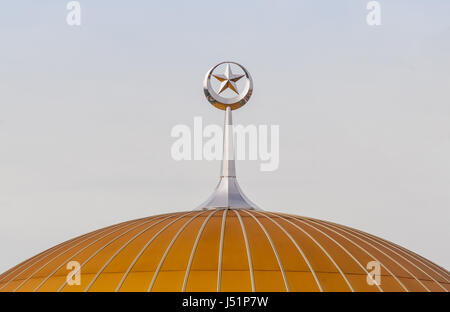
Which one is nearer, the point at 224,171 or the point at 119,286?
the point at 119,286

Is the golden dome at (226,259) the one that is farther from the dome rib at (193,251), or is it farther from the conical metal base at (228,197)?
the conical metal base at (228,197)

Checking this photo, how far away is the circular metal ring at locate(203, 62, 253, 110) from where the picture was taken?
52.5 m

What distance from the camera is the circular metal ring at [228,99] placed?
52469 millimetres

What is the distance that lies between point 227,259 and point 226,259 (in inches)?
1.9

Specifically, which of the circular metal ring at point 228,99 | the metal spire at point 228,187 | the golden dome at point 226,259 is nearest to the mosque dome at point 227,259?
the golden dome at point 226,259

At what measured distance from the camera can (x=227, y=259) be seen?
4191 cm

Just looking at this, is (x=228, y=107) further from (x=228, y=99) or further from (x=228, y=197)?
(x=228, y=197)

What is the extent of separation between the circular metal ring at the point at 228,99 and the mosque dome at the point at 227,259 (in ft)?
18.3

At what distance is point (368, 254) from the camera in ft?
147

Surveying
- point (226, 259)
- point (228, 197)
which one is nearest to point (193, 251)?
point (226, 259)
